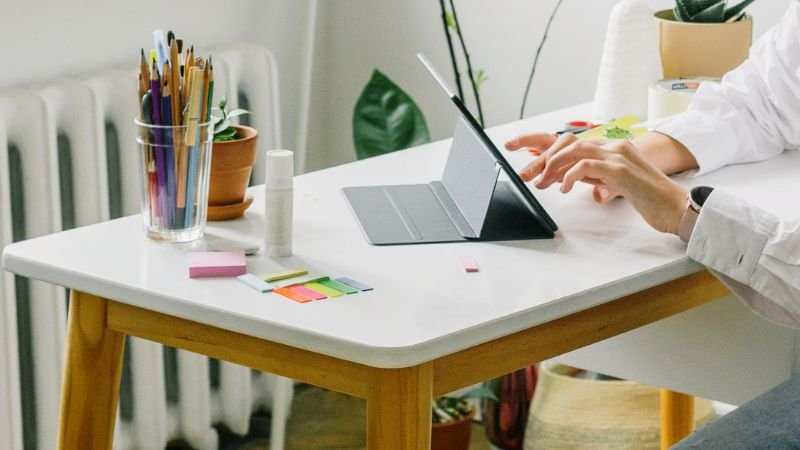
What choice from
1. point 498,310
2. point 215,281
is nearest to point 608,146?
point 498,310

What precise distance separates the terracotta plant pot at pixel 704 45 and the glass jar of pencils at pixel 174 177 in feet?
2.99

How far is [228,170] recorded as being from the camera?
1.35 m

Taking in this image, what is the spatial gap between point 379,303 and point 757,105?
807 mm

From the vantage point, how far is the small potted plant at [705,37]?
1.88 meters

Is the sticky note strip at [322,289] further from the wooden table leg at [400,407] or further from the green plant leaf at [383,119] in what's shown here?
the green plant leaf at [383,119]

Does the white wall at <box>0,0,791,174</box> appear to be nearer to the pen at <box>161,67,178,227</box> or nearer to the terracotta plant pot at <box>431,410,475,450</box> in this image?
the terracotta plant pot at <box>431,410,475,450</box>

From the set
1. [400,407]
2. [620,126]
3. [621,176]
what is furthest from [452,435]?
[400,407]

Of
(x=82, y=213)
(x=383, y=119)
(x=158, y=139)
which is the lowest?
(x=82, y=213)

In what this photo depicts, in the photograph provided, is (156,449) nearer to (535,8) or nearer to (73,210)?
(73,210)

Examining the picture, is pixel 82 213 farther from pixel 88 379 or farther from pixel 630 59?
pixel 630 59

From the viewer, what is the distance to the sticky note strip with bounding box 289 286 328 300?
112cm

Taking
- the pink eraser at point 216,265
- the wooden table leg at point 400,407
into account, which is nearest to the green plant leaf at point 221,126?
the pink eraser at point 216,265

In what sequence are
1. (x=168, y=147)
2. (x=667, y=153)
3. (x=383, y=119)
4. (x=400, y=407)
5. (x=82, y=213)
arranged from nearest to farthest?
(x=400, y=407) → (x=168, y=147) → (x=667, y=153) → (x=82, y=213) → (x=383, y=119)

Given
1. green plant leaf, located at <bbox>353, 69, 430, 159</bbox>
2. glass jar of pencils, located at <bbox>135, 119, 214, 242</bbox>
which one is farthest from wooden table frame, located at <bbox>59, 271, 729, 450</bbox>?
green plant leaf, located at <bbox>353, 69, 430, 159</bbox>
